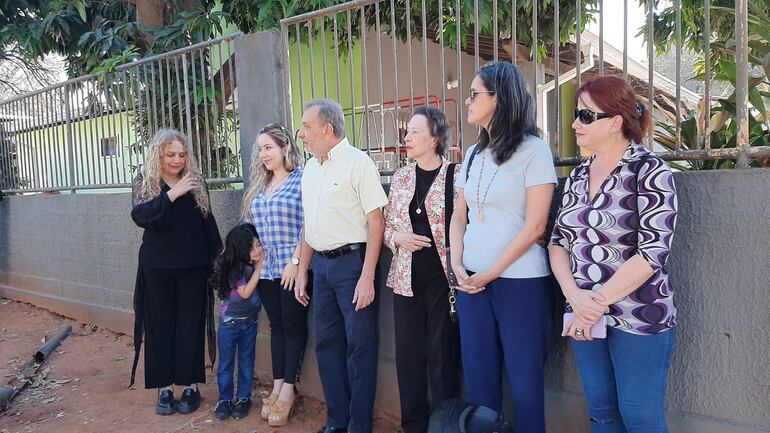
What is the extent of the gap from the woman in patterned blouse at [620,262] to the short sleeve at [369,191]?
1142 millimetres

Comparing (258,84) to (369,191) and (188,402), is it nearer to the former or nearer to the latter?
(369,191)

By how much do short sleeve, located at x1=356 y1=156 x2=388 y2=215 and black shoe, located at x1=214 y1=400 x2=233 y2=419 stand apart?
5.60 ft

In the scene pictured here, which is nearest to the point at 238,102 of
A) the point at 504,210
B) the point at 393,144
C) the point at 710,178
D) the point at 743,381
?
the point at 393,144

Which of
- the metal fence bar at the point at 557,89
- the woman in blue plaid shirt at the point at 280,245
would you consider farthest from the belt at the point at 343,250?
the metal fence bar at the point at 557,89

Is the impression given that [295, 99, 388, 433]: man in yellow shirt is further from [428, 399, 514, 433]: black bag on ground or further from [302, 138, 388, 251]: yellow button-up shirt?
[428, 399, 514, 433]: black bag on ground

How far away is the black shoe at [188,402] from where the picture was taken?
13.2ft

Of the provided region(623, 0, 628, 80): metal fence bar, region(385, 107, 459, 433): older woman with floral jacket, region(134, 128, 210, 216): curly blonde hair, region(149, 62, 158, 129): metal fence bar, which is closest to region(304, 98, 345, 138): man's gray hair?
region(385, 107, 459, 433): older woman with floral jacket

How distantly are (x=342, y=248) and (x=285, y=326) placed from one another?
73 centimetres

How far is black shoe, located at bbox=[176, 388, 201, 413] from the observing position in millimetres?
4016

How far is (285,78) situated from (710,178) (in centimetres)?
296

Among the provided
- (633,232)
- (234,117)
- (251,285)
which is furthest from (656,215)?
(234,117)

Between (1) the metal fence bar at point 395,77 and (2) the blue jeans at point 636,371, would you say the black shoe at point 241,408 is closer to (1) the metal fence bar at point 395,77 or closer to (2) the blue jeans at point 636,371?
(1) the metal fence bar at point 395,77

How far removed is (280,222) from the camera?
11.8ft

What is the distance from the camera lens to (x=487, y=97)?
2.56 metres
